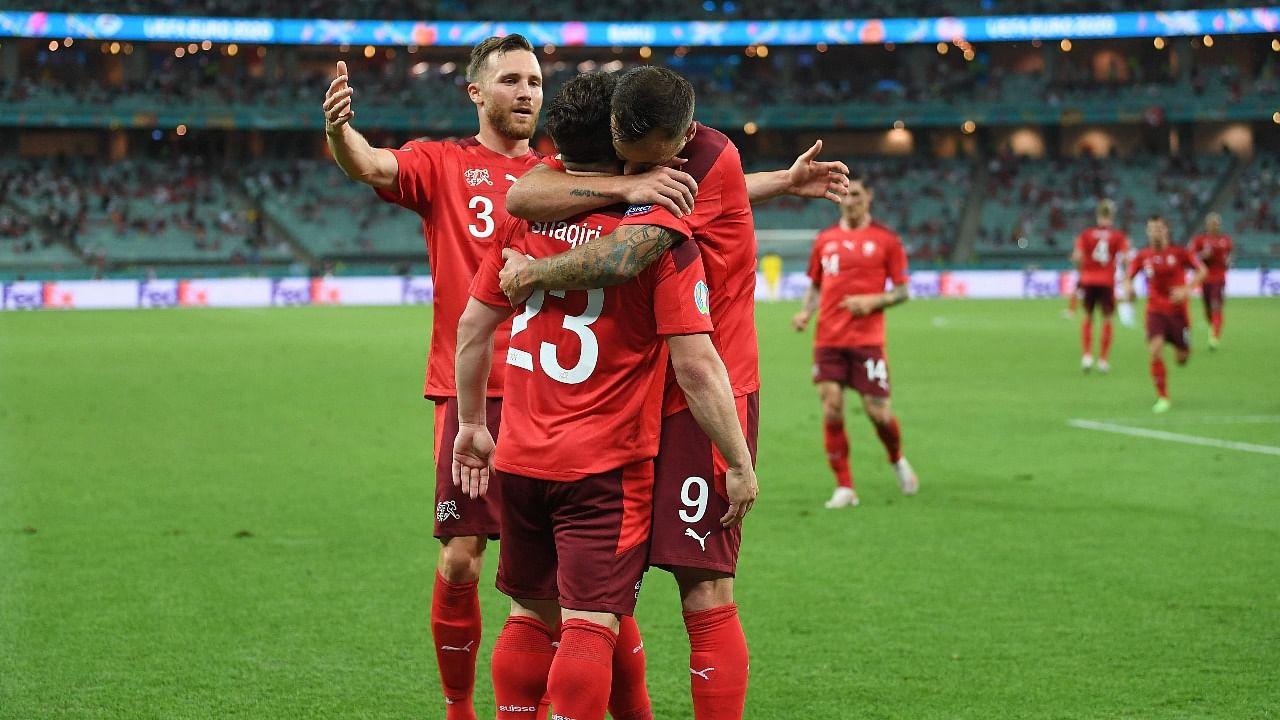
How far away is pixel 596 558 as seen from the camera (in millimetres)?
3996

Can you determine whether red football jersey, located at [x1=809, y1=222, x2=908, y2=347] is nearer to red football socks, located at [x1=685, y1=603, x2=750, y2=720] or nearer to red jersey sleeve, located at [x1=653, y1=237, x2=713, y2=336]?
red football socks, located at [x1=685, y1=603, x2=750, y2=720]

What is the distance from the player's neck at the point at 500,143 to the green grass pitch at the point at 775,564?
2.09 metres

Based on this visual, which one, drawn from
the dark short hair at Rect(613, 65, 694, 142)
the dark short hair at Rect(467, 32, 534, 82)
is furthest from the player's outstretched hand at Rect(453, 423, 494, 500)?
the dark short hair at Rect(467, 32, 534, 82)

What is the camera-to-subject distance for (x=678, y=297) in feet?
12.7

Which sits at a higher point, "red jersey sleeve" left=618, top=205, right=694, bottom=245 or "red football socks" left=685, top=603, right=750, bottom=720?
"red jersey sleeve" left=618, top=205, right=694, bottom=245

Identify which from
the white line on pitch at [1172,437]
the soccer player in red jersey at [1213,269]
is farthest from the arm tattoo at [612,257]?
the soccer player in red jersey at [1213,269]

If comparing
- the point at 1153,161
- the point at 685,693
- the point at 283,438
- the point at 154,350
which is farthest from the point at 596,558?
the point at 1153,161

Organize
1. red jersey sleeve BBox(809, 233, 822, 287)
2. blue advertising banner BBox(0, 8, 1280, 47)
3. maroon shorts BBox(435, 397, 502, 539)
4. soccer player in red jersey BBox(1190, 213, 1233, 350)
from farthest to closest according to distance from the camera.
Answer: blue advertising banner BBox(0, 8, 1280, 47)
soccer player in red jersey BBox(1190, 213, 1233, 350)
red jersey sleeve BBox(809, 233, 822, 287)
maroon shorts BBox(435, 397, 502, 539)

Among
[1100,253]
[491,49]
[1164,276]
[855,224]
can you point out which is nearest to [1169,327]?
[1164,276]

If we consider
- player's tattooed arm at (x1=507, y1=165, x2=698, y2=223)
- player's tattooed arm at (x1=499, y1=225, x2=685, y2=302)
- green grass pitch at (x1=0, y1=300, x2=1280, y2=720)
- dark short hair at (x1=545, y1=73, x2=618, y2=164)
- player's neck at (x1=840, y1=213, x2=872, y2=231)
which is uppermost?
dark short hair at (x1=545, y1=73, x2=618, y2=164)

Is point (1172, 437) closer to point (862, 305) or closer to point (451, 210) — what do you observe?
point (862, 305)

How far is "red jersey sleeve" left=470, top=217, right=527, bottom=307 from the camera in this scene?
13.4ft

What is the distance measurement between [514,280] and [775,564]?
4.50 metres

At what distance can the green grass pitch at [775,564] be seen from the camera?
5.64 meters
